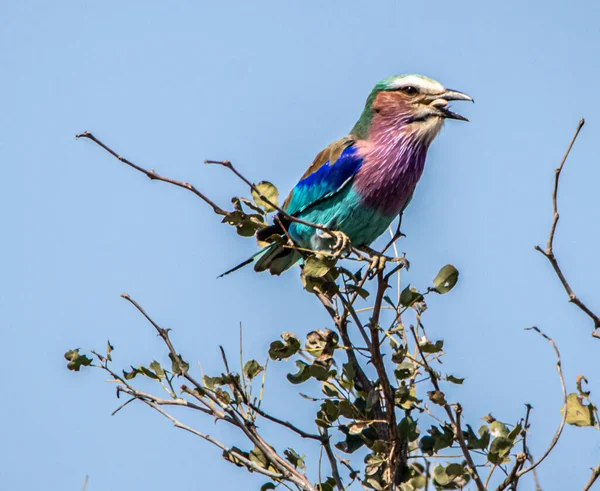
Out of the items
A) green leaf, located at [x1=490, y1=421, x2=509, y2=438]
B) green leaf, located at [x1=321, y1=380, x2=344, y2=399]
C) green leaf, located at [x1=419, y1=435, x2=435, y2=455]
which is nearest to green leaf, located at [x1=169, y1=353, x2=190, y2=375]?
green leaf, located at [x1=321, y1=380, x2=344, y2=399]

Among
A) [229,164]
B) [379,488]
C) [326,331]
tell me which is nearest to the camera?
[229,164]

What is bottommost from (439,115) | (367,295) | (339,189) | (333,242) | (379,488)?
(379,488)

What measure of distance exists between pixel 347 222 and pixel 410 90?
91cm

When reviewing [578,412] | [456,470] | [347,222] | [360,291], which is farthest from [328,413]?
[347,222]

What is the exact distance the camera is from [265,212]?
3.57 meters

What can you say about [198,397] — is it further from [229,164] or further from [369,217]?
[369,217]

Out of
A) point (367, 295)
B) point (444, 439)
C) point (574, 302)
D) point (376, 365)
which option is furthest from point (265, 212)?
point (574, 302)

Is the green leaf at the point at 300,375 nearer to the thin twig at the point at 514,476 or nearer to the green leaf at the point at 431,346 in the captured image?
the green leaf at the point at 431,346

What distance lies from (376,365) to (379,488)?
436 millimetres

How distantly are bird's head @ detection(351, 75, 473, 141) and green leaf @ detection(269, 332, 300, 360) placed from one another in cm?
183

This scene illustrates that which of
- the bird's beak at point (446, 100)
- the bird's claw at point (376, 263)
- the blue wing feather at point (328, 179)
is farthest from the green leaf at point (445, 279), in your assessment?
the bird's beak at point (446, 100)

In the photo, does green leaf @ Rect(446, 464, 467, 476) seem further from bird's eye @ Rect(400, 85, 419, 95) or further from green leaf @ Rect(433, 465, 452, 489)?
bird's eye @ Rect(400, 85, 419, 95)

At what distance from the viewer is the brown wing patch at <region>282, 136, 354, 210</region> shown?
4.89 m

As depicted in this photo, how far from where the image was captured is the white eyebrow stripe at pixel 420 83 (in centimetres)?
490
